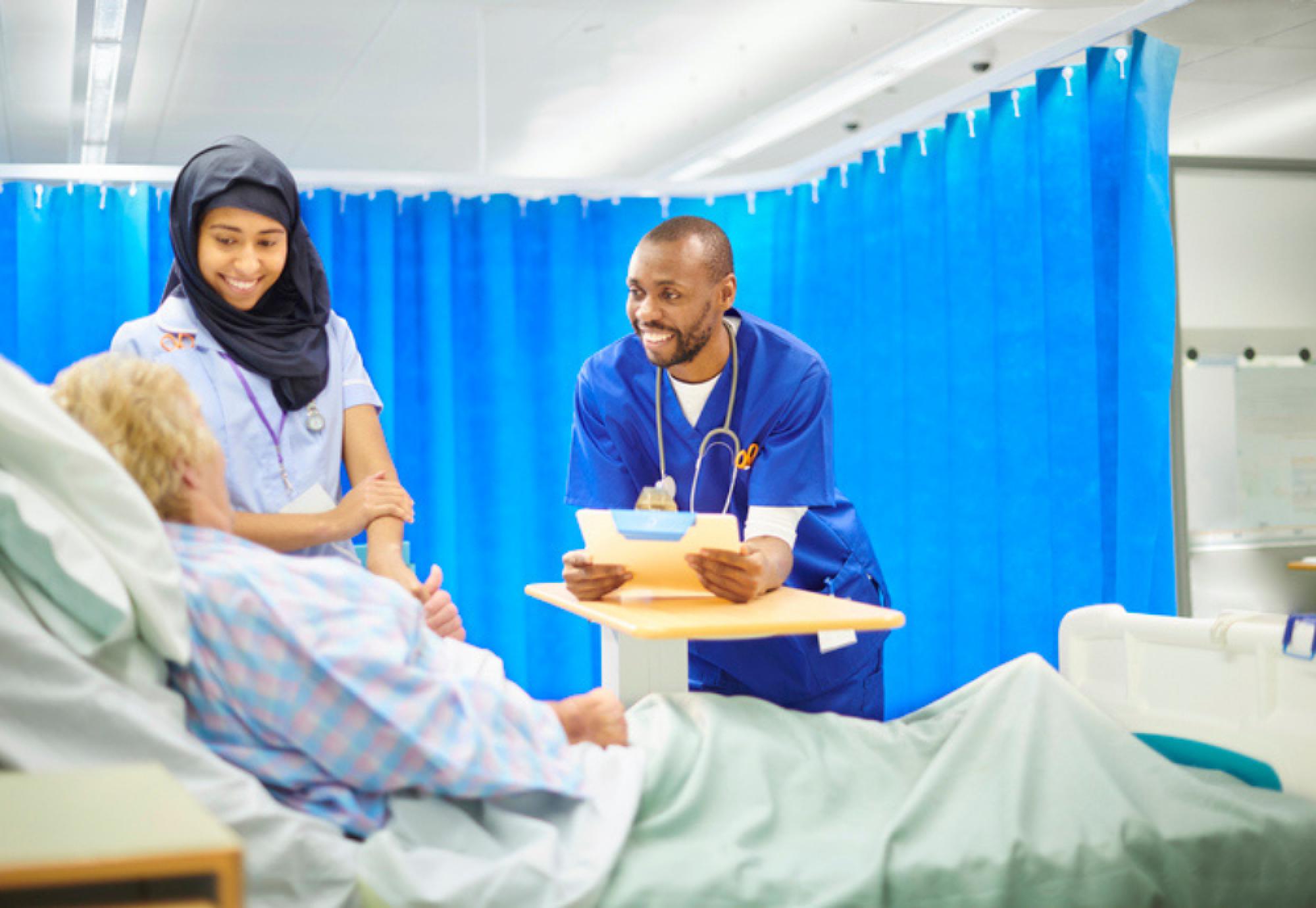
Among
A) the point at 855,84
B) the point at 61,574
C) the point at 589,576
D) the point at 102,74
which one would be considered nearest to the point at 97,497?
the point at 61,574

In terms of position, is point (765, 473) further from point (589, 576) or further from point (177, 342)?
point (177, 342)

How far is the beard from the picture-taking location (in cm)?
242

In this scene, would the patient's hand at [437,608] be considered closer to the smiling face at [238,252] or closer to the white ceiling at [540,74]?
the smiling face at [238,252]


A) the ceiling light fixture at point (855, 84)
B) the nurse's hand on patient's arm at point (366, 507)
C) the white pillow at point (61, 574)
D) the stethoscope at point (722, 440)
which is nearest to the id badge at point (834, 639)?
the stethoscope at point (722, 440)

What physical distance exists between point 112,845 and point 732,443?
1.68 meters

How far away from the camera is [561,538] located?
14.7ft

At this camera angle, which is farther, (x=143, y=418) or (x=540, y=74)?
(x=540, y=74)

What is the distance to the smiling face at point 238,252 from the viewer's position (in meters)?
2.02

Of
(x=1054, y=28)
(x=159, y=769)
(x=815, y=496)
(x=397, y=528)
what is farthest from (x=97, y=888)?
(x=1054, y=28)

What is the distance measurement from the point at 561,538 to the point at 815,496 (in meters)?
2.23

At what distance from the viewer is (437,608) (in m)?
1.94

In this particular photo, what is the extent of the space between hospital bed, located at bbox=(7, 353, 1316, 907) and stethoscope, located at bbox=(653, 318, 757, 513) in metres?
0.63

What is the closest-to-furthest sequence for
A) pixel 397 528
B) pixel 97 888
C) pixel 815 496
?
pixel 97 888
pixel 397 528
pixel 815 496

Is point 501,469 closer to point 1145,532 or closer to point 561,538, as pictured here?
point 561,538
